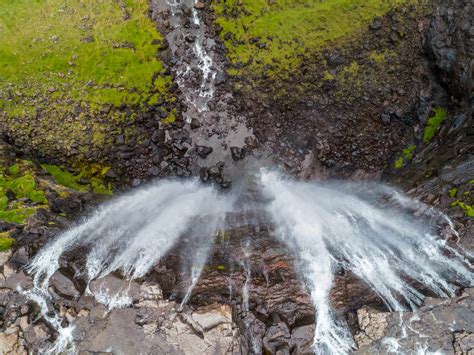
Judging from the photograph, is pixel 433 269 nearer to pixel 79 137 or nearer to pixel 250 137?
pixel 250 137

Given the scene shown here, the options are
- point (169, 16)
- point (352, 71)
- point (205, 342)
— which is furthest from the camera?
point (169, 16)

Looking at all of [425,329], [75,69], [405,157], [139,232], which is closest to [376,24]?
[405,157]

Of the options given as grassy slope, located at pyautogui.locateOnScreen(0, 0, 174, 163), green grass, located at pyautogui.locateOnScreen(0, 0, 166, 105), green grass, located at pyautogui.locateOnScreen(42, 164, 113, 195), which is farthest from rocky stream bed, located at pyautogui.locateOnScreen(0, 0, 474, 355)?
green grass, located at pyautogui.locateOnScreen(0, 0, 166, 105)

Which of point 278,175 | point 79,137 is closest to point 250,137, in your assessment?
point 278,175

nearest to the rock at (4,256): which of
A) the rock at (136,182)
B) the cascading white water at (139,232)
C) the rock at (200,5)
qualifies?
the cascading white water at (139,232)

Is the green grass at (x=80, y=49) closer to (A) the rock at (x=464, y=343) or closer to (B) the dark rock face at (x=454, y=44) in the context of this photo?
(B) the dark rock face at (x=454, y=44)

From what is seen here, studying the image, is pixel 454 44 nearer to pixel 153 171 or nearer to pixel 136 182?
pixel 153 171

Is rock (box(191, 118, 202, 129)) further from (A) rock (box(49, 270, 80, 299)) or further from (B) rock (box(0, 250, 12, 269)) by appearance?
(B) rock (box(0, 250, 12, 269))
